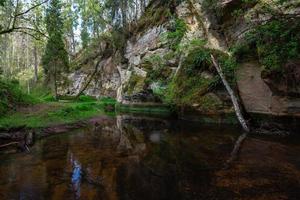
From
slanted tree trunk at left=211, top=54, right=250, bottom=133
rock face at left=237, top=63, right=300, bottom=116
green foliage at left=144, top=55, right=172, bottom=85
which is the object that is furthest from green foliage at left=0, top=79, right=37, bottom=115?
rock face at left=237, top=63, right=300, bottom=116

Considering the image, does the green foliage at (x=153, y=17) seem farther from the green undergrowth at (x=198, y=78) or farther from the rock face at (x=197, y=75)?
the green undergrowth at (x=198, y=78)

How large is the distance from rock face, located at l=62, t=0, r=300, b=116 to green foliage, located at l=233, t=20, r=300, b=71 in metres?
0.54

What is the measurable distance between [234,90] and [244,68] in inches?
67.1

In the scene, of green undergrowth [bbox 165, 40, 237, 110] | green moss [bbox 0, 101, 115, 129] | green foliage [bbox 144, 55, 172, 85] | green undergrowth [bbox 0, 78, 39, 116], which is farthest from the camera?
green foliage [bbox 144, 55, 172, 85]

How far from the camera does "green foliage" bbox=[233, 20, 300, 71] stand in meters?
12.8

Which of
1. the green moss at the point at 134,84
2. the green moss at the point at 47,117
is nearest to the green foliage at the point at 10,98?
the green moss at the point at 47,117

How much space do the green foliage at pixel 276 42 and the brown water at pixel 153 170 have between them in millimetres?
4025

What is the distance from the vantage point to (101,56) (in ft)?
167

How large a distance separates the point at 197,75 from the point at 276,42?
767 centimetres

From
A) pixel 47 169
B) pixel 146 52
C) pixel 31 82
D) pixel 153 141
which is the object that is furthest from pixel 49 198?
pixel 31 82

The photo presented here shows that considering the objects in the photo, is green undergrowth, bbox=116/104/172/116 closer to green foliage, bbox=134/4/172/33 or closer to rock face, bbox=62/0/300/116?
rock face, bbox=62/0/300/116

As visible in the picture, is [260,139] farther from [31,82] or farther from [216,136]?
[31,82]

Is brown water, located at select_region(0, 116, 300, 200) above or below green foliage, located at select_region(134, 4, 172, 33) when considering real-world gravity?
below

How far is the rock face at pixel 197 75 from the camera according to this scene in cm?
1464
